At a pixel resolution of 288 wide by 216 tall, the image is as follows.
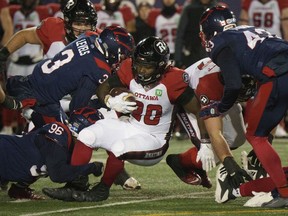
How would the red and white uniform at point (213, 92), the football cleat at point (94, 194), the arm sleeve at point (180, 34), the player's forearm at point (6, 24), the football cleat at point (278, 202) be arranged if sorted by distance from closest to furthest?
the football cleat at point (278, 202)
the football cleat at point (94, 194)
the red and white uniform at point (213, 92)
the arm sleeve at point (180, 34)
the player's forearm at point (6, 24)

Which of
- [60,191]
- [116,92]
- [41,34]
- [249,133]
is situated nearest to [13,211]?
[60,191]

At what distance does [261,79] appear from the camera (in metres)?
6.66

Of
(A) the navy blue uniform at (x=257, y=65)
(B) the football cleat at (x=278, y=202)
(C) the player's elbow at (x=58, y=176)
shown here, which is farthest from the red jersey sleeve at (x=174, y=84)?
(B) the football cleat at (x=278, y=202)

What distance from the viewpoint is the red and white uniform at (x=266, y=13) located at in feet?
42.0

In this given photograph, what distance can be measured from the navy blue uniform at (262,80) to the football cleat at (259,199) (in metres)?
0.09

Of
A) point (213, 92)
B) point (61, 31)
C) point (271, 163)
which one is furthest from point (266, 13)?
point (271, 163)

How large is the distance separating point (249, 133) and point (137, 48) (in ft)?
3.06

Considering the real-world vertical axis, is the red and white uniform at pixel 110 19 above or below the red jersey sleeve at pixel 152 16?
above

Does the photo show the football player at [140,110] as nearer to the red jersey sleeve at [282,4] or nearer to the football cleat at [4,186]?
the football cleat at [4,186]

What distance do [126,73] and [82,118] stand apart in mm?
430

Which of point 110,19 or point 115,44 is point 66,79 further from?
point 110,19

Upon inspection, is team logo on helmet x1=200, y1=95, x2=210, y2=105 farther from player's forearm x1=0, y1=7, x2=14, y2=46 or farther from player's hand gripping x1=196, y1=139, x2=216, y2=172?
player's forearm x1=0, y1=7, x2=14, y2=46

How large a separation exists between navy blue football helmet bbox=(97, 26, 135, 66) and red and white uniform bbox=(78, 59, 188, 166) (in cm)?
28

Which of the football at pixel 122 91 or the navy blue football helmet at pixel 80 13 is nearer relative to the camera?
the football at pixel 122 91
